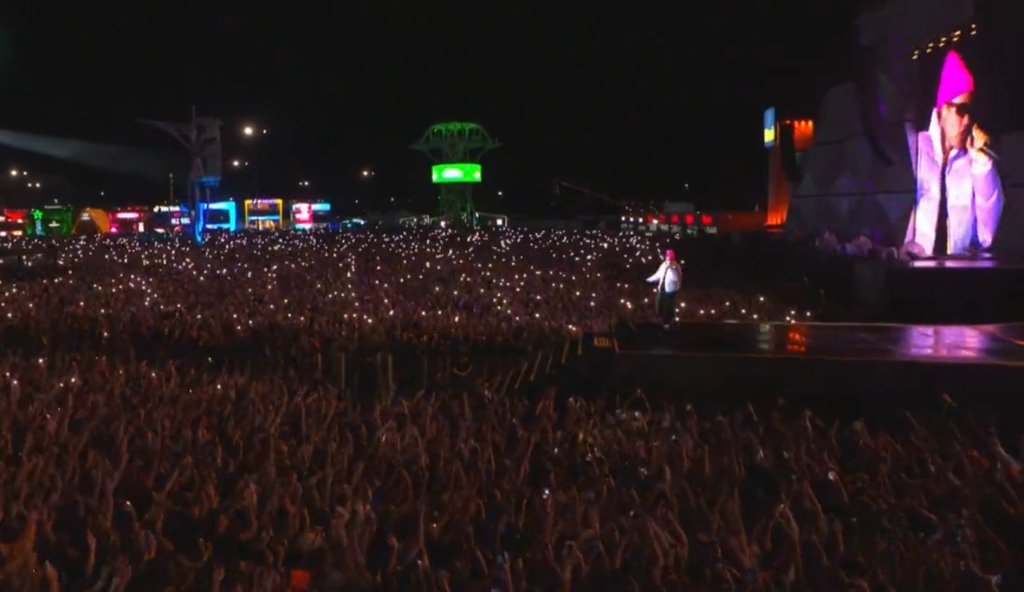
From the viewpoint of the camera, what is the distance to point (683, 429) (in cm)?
833

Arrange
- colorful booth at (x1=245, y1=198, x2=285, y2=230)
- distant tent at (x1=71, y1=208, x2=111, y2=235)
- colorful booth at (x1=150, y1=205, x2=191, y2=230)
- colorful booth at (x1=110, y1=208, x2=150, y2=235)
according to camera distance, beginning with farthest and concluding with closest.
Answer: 1. colorful booth at (x1=245, y1=198, x2=285, y2=230)
2. colorful booth at (x1=110, y1=208, x2=150, y2=235)
3. colorful booth at (x1=150, y1=205, x2=191, y2=230)
4. distant tent at (x1=71, y1=208, x2=111, y2=235)

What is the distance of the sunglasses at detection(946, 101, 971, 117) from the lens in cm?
2155

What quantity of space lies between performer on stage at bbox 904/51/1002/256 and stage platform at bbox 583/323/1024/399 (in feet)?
30.7

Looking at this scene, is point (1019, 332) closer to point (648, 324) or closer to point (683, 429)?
point (648, 324)

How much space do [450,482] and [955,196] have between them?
18.6 meters

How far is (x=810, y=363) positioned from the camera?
415 inches

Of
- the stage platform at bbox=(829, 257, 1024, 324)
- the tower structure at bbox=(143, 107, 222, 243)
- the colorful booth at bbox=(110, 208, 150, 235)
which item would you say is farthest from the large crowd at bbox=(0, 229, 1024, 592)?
the colorful booth at bbox=(110, 208, 150, 235)

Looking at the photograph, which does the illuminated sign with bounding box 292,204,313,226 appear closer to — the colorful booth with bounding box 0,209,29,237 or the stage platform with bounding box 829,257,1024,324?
the colorful booth with bounding box 0,209,29,237

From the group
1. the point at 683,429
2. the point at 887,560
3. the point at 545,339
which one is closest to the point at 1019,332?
the point at 545,339

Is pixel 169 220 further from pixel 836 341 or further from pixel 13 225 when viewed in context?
pixel 836 341

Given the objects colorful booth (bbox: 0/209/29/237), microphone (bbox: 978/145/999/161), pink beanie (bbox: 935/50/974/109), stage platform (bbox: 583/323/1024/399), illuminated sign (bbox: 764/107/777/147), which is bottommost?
stage platform (bbox: 583/323/1024/399)

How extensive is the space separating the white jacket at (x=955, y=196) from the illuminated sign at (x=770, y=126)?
34.1 metres

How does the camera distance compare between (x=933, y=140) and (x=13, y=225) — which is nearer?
(x=933, y=140)

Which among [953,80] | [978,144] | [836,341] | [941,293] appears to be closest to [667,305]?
[836,341]
